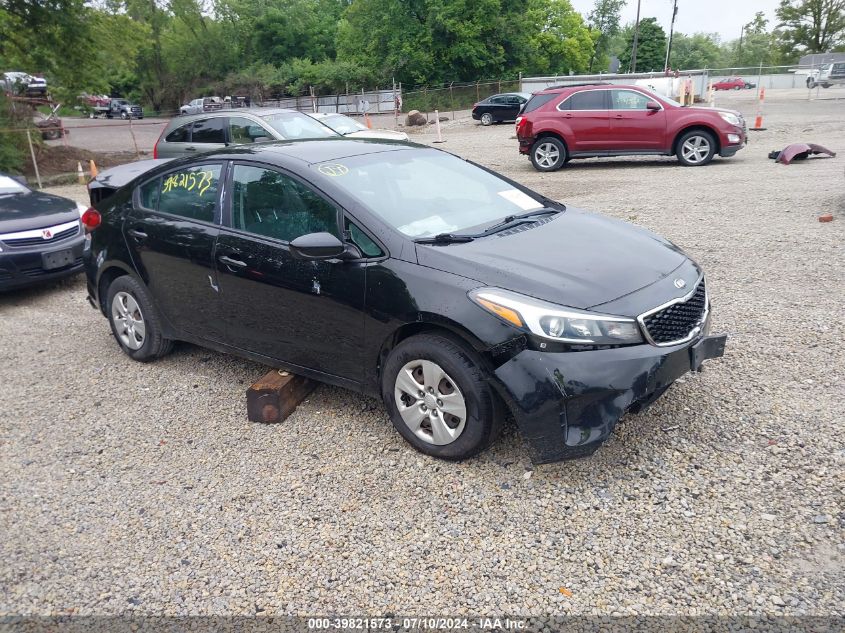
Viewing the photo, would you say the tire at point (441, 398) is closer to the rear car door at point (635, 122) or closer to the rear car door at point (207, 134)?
the rear car door at point (207, 134)

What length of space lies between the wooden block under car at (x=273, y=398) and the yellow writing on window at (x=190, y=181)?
4.64 ft

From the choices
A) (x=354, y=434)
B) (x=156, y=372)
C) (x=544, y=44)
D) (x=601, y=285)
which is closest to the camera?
(x=601, y=285)

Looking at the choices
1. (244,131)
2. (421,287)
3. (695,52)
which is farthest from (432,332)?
(695,52)

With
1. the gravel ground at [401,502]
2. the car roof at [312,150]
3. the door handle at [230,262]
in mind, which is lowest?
the gravel ground at [401,502]

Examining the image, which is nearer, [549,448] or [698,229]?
[549,448]

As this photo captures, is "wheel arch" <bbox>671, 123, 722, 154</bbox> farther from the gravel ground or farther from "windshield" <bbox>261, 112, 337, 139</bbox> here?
the gravel ground

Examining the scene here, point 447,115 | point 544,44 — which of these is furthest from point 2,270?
point 544,44

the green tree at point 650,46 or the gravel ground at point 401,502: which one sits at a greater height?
the green tree at point 650,46


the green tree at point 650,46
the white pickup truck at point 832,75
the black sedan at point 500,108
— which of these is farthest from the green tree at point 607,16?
the black sedan at point 500,108

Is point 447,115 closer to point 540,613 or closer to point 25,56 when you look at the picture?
point 25,56

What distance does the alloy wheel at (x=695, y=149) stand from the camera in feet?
46.3

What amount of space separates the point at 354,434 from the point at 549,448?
131cm

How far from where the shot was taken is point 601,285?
11.5 ft

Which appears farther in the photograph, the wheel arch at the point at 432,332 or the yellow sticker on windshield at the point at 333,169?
the yellow sticker on windshield at the point at 333,169
